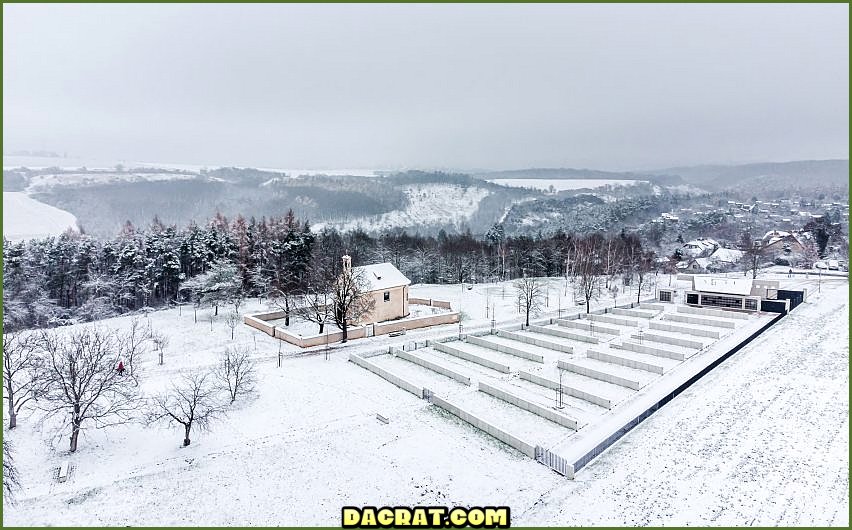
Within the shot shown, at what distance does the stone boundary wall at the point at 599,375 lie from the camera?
24.7 meters

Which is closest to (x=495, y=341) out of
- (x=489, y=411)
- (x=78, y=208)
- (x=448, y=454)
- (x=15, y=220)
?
(x=489, y=411)

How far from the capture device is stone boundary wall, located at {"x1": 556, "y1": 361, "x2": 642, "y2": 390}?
81.2ft

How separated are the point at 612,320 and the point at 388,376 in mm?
22241

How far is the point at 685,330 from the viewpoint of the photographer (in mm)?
34562

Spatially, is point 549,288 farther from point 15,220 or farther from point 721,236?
point 15,220

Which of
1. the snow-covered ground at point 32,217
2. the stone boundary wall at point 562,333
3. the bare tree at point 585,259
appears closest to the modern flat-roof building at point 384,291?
the stone boundary wall at point 562,333

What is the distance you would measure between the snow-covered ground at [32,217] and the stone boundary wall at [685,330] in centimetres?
9469

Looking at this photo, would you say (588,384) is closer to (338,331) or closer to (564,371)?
(564,371)

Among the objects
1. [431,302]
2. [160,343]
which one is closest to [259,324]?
[160,343]

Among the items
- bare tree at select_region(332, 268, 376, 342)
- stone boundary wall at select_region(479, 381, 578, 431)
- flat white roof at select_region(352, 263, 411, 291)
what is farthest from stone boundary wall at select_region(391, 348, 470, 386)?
flat white roof at select_region(352, 263, 411, 291)

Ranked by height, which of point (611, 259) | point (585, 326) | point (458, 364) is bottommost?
point (458, 364)

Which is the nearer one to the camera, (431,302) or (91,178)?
(431,302)

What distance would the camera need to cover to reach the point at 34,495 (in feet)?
50.3

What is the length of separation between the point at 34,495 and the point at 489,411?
17.3 meters
